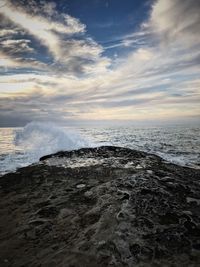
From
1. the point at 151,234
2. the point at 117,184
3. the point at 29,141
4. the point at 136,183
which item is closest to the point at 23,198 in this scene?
the point at 117,184

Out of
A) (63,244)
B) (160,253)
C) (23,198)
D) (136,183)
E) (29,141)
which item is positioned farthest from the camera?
(29,141)

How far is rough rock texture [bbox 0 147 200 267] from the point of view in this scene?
4.58m

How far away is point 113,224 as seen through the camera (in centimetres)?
547

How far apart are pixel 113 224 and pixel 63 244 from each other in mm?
1211

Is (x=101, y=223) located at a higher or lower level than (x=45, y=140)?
higher

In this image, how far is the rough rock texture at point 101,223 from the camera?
4.58 meters

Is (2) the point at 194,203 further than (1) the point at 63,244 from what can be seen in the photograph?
Yes

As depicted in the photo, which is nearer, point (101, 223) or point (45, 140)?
point (101, 223)

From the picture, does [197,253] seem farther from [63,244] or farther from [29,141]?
[29,141]

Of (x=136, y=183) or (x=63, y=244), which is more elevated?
(x=136, y=183)

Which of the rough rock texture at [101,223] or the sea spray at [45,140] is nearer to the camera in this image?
the rough rock texture at [101,223]

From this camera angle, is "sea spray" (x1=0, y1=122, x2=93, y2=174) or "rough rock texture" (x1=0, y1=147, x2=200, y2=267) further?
"sea spray" (x1=0, y1=122, x2=93, y2=174)

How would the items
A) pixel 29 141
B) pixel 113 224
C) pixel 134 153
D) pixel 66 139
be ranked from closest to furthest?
pixel 113 224, pixel 134 153, pixel 66 139, pixel 29 141

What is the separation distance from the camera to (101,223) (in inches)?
221
